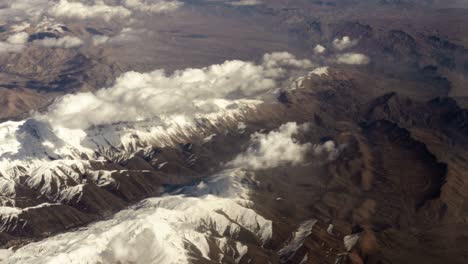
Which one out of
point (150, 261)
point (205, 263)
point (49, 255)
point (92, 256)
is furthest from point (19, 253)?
point (205, 263)

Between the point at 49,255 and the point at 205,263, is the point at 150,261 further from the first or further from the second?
the point at 49,255

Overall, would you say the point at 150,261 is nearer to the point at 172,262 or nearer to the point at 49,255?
the point at 172,262

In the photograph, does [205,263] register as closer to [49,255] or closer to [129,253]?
[129,253]

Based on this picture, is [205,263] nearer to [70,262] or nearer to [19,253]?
[70,262]

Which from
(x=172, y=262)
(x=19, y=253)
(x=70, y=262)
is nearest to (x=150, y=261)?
(x=172, y=262)

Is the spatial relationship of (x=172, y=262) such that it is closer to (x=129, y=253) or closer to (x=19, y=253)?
(x=129, y=253)

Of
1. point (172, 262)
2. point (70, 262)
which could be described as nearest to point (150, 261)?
point (172, 262)

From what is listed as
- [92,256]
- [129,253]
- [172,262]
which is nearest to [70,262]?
[92,256]
